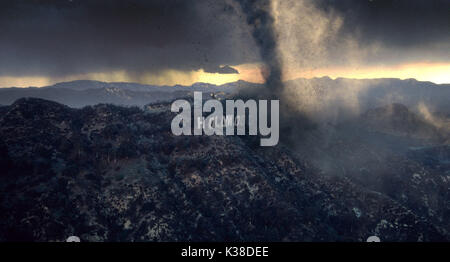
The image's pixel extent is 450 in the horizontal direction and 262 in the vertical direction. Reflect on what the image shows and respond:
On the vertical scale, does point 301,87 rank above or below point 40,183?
above

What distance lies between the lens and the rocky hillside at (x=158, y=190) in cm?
4831

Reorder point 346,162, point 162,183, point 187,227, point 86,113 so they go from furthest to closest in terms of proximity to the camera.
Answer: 1. point 346,162
2. point 86,113
3. point 162,183
4. point 187,227

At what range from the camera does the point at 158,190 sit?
5744 cm

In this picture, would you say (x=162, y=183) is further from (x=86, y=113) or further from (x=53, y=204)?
(x=86, y=113)

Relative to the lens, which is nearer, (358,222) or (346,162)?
(358,222)

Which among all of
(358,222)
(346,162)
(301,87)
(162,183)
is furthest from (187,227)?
(301,87)

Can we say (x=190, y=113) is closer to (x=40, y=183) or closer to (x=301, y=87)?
(x=40, y=183)

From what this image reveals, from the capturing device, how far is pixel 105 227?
47969 mm

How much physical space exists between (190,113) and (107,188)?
45.8m

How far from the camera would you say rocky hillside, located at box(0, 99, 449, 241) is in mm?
48312
